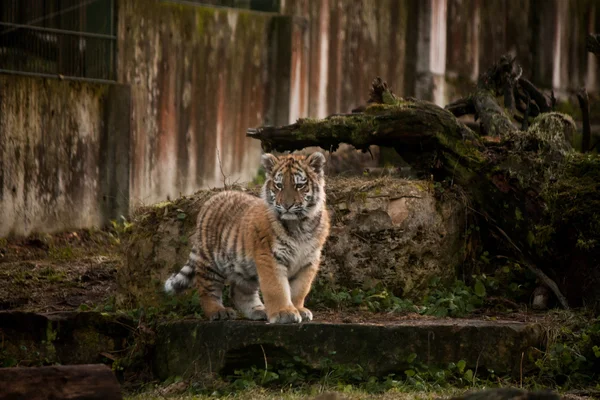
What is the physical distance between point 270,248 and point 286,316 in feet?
1.92

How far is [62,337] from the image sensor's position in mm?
8836

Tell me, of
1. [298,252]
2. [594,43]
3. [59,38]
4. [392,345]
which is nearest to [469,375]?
[392,345]

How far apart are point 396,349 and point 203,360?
1596 millimetres

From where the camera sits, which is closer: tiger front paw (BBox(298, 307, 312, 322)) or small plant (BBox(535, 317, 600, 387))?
small plant (BBox(535, 317, 600, 387))

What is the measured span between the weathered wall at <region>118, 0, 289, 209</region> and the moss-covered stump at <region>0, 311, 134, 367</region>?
14.9 feet

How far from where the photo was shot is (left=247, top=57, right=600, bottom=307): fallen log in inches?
375

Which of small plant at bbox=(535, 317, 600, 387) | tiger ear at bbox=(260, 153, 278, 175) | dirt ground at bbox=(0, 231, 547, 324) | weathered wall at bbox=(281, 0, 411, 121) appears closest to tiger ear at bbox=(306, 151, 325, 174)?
tiger ear at bbox=(260, 153, 278, 175)

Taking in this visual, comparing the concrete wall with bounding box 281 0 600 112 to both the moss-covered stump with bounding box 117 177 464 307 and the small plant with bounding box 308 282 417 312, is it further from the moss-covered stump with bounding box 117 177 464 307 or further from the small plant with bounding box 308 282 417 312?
the small plant with bounding box 308 282 417 312

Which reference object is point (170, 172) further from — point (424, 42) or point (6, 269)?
point (424, 42)

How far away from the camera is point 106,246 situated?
12.7 meters

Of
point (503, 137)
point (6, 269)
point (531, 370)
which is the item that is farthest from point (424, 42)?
point (531, 370)

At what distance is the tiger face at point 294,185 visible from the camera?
8320 mm

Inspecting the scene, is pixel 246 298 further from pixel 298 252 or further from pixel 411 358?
pixel 411 358

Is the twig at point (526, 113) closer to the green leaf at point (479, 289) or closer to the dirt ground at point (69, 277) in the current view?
the green leaf at point (479, 289)
